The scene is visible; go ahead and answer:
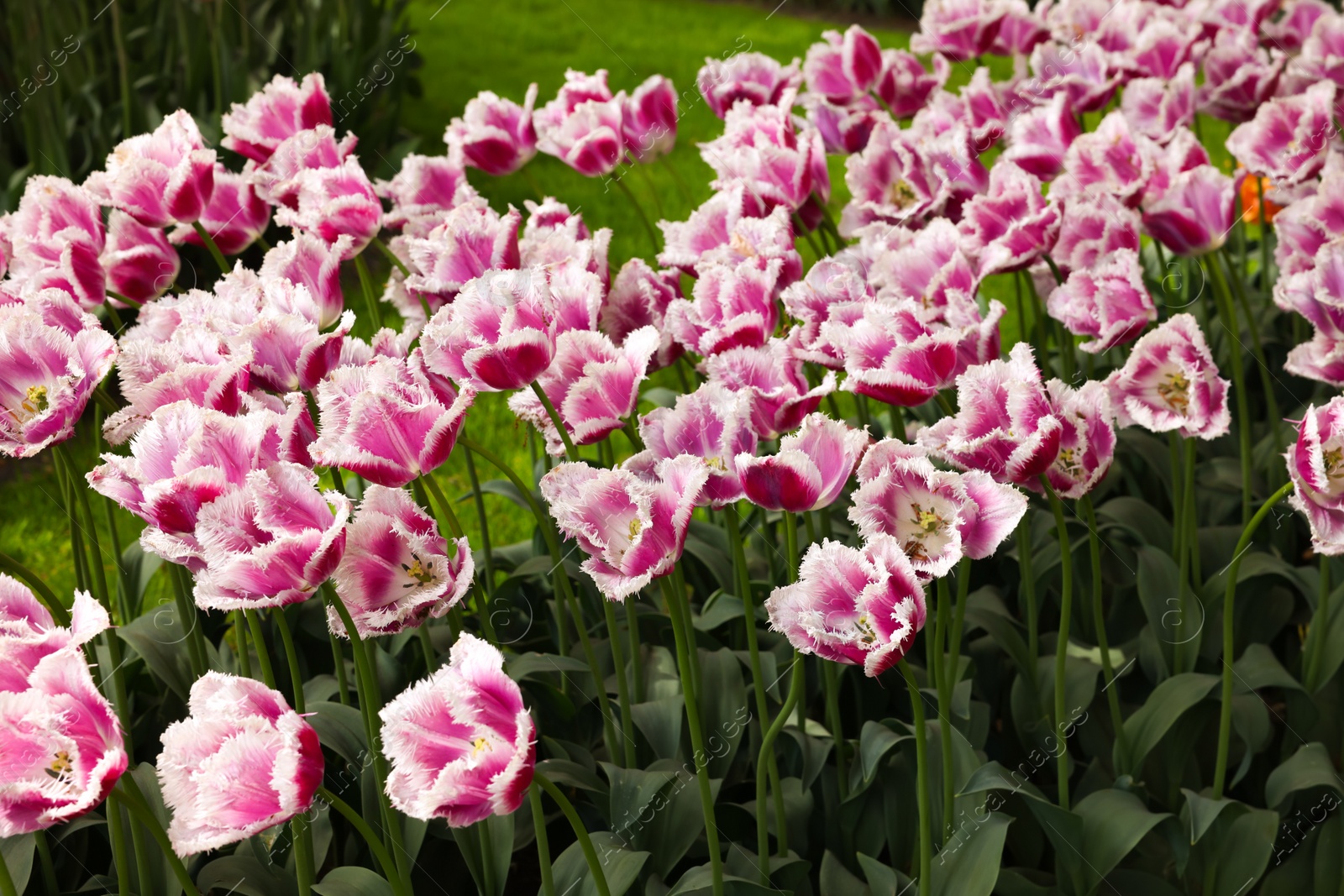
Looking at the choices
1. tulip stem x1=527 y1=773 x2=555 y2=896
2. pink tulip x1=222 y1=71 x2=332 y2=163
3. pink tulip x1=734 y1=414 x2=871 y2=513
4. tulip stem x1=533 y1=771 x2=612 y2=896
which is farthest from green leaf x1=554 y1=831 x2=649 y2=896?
pink tulip x1=222 y1=71 x2=332 y2=163

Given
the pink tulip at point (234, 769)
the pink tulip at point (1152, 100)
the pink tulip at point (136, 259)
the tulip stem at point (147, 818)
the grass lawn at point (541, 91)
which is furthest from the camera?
the grass lawn at point (541, 91)

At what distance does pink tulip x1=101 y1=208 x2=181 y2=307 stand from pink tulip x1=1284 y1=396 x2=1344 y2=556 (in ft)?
5.28

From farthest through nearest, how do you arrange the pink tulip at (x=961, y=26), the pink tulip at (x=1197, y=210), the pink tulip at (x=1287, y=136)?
the pink tulip at (x=961, y=26)
the pink tulip at (x=1287, y=136)
the pink tulip at (x=1197, y=210)

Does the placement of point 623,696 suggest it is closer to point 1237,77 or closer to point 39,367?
point 39,367

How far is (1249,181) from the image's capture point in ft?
13.9

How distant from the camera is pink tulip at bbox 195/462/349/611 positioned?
44.6 inches

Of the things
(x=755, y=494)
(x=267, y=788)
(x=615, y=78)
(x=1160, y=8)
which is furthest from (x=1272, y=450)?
(x=615, y=78)

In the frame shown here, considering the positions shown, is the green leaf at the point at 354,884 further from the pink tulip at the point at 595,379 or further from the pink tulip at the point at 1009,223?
the pink tulip at the point at 1009,223

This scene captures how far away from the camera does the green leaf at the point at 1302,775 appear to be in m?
1.78

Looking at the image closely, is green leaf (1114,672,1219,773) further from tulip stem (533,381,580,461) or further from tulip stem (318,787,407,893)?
tulip stem (318,787,407,893)

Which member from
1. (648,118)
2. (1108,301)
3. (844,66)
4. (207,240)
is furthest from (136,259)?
(844,66)

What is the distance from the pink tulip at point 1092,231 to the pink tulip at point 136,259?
1392 millimetres

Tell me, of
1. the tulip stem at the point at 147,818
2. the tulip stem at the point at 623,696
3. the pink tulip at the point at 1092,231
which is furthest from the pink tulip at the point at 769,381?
the tulip stem at the point at 147,818

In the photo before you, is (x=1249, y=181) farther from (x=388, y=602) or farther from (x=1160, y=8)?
(x=388, y=602)
